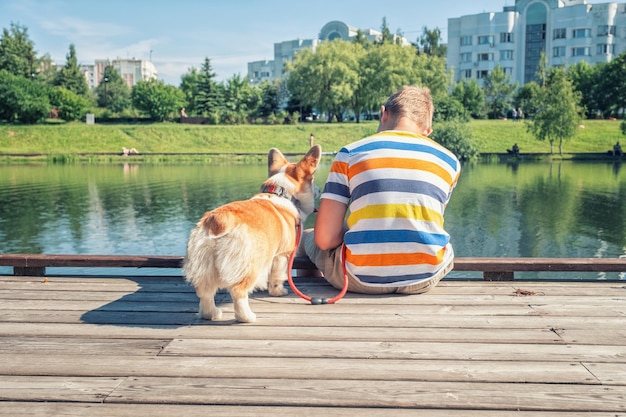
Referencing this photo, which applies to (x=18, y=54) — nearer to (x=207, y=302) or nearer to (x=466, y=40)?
(x=466, y=40)

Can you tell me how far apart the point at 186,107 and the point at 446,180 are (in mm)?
64227

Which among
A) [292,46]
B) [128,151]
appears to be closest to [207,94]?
[128,151]

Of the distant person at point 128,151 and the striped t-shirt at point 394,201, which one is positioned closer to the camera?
the striped t-shirt at point 394,201

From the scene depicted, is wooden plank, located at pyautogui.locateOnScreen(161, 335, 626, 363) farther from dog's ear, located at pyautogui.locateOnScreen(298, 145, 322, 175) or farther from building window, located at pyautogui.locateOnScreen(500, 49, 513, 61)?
building window, located at pyautogui.locateOnScreen(500, 49, 513, 61)

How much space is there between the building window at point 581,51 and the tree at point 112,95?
59.7m

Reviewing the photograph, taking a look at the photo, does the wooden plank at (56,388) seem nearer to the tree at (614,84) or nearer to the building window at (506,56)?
the tree at (614,84)

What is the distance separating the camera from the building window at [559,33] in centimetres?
7838

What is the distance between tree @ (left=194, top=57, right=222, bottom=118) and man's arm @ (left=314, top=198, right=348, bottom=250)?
188ft

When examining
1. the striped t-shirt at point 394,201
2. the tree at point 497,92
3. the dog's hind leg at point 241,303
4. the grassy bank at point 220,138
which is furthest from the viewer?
the tree at point 497,92

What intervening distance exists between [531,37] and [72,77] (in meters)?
62.3

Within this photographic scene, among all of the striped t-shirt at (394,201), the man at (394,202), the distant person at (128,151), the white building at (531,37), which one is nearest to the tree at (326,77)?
the distant person at (128,151)

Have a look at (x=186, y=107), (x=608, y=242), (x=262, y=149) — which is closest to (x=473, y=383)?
(x=608, y=242)

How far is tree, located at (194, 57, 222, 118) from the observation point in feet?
196

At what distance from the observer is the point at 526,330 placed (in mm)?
3186
